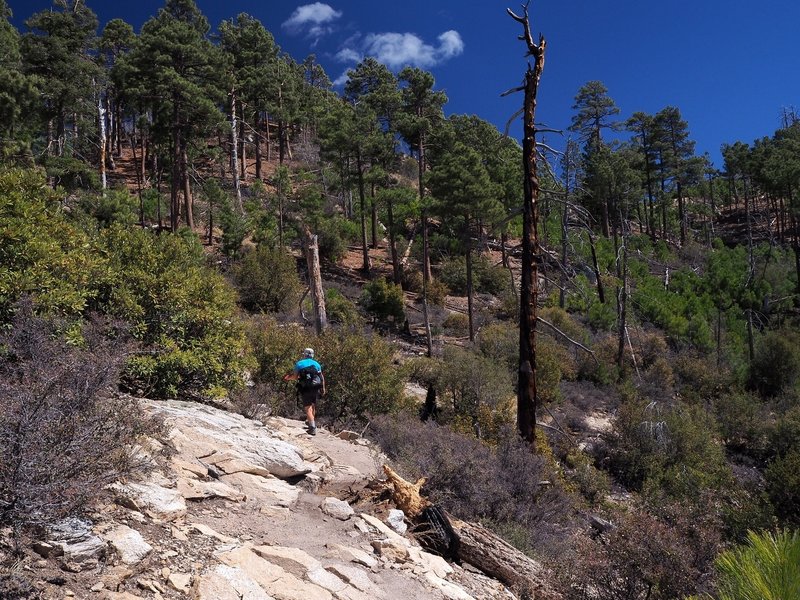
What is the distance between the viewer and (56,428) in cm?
411

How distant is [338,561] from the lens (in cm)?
505

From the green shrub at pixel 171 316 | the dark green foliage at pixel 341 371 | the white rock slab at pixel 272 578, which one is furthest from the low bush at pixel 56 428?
the dark green foliage at pixel 341 371

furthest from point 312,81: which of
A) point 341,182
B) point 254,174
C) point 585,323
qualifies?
point 585,323

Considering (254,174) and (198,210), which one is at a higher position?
(254,174)

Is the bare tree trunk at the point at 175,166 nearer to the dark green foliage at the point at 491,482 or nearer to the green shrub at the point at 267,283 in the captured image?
the green shrub at the point at 267,283

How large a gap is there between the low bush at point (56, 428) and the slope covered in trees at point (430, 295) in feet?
0.24

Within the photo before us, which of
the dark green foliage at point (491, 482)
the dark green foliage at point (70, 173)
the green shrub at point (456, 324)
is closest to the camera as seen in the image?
the dark green foliage at point (491, 482)

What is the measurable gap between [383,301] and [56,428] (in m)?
20.4

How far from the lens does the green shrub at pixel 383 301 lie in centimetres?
2447

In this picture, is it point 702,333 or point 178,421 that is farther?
point 702,333

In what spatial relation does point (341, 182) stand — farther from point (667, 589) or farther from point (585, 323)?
point (667, 589)

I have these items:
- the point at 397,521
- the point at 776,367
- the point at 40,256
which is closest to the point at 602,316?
the point at 776,367

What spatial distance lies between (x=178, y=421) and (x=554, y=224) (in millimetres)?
37145

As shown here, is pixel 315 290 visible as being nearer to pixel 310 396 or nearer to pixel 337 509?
pixel 310 396
